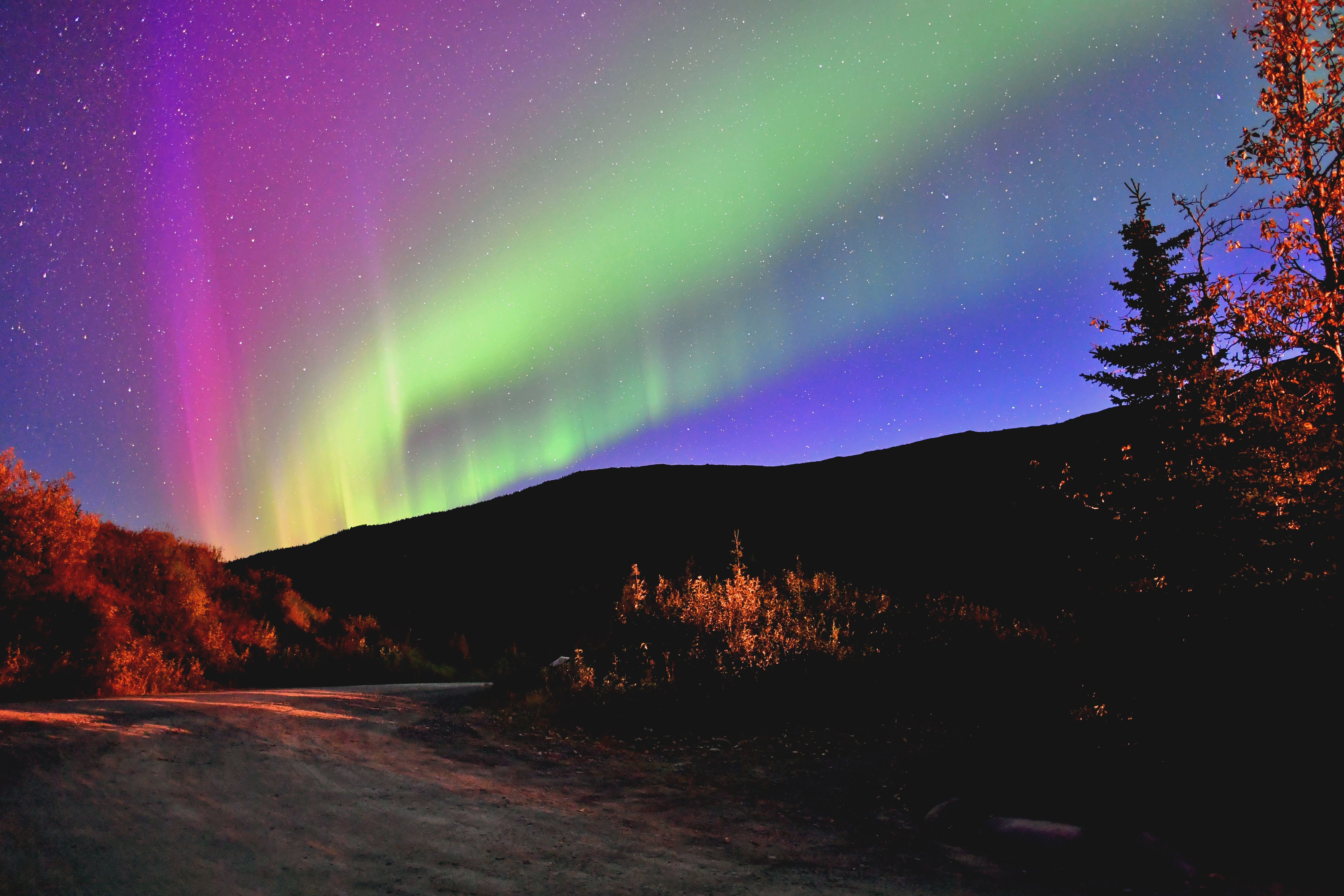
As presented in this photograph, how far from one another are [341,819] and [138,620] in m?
10.6

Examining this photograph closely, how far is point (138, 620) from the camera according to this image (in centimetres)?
1298

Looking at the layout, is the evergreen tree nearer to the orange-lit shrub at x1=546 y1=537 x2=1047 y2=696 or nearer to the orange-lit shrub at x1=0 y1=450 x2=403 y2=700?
the orange-lit shrub at x1=546 y1=537 x2=1047 y2=696

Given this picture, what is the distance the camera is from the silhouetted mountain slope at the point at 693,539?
26922 millimetres

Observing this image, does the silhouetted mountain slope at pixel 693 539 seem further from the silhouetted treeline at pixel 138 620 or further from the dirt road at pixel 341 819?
the dirt road at pixel 341 819

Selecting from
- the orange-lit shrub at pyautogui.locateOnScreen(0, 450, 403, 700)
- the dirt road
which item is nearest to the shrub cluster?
the dirt road

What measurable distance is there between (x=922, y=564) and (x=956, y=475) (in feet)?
43.0

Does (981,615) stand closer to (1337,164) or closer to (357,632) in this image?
(1337,164)

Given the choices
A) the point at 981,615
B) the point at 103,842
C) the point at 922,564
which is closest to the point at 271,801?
the point at 103,842

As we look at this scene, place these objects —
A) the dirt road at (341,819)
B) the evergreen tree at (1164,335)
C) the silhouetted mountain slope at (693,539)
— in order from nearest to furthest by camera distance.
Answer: the dirt road at (341,819), the evergreen tree at (1164,335), the silhouetted mountain slope at (693,539)

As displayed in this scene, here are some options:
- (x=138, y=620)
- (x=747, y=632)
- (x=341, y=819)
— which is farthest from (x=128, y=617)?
(x=747, y=632)

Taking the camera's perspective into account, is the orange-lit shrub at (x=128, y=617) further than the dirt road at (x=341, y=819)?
Yes

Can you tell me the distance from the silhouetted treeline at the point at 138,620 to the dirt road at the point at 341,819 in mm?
3447

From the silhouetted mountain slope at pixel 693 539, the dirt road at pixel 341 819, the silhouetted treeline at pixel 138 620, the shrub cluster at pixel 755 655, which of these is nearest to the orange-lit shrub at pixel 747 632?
the shrub cluster at pixel 755 655

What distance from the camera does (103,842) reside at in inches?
168
